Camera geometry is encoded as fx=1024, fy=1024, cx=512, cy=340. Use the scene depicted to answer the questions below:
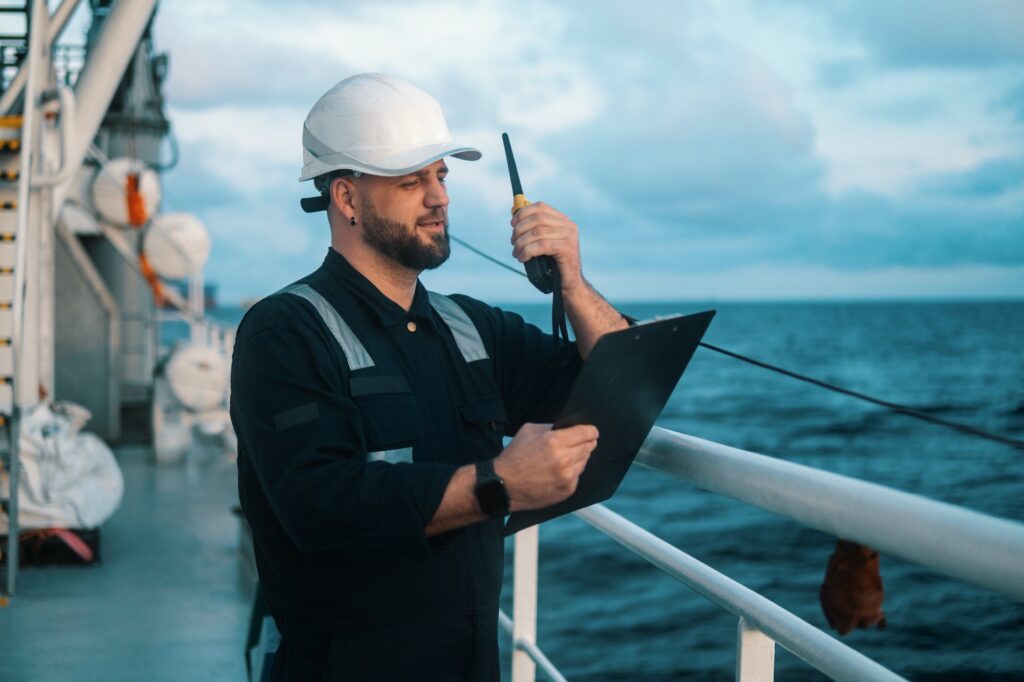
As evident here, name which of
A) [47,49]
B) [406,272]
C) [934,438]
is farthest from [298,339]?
[934,438]

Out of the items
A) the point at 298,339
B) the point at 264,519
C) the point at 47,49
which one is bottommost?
the point at 264,519

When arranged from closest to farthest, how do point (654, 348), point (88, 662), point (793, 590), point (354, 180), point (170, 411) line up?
point (654, 348) < point (354, 180) < point (88, 662) < point (170, 411) < point (793, 590)

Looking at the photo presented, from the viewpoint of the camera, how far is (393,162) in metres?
1.71

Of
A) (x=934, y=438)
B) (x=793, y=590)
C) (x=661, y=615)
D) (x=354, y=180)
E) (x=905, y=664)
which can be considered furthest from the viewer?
(x=934, y=438)

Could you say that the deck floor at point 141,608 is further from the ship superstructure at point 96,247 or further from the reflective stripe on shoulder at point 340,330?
the reflective stripe on shoulder at point 340,330

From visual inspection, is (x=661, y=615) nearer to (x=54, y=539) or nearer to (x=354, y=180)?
(x=54, y=539)

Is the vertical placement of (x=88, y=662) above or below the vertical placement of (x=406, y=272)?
below

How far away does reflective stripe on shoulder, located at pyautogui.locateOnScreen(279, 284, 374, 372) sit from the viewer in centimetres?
160

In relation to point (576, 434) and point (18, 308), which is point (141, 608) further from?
point (576, 434)

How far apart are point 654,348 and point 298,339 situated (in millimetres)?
536

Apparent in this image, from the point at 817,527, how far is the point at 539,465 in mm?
366

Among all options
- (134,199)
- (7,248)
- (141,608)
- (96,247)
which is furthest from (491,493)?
(96,247)

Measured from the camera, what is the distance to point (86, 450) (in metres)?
4.86

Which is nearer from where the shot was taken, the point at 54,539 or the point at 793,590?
the point at 54,539
